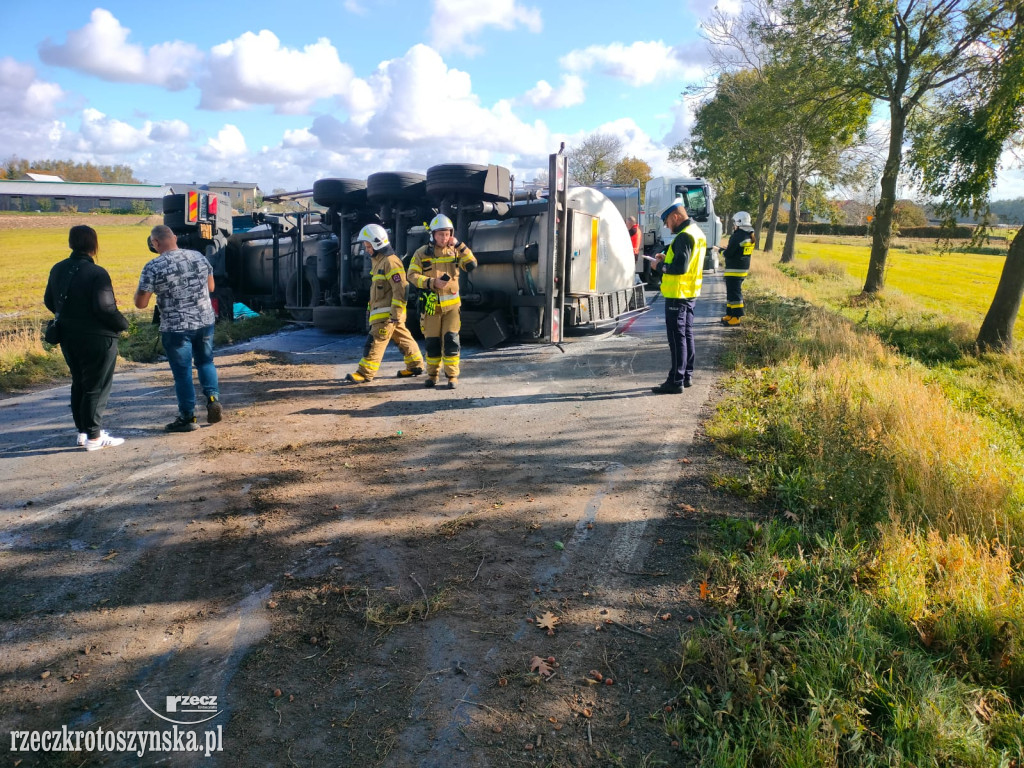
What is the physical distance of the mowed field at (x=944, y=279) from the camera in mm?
19344

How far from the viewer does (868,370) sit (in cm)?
737

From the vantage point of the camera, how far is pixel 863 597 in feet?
10.4

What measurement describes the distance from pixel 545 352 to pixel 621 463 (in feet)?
15.2

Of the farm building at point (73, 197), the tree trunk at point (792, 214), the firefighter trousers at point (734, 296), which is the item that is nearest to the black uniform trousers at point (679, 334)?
the firefighter trousers at point (734, 296)

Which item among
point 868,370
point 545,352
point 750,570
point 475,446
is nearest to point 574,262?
point 545,352

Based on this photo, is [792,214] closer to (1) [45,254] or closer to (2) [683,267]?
(2) [683,267]

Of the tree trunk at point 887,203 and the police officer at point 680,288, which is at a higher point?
the tree trunk at point 887,203

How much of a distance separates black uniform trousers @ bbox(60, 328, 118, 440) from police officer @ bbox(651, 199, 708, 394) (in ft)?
17.6

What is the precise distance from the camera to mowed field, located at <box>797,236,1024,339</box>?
1934cm

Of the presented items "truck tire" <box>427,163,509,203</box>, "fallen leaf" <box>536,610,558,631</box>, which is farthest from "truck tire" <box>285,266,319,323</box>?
"fallen leaf" <box>536,610,558,631</box>

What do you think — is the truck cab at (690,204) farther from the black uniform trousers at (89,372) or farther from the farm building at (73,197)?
the farm building at (73,197)

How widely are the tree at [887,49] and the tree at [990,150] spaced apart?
1.74 meters

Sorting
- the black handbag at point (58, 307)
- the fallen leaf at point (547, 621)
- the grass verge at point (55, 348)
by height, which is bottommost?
the fallen leaf at point (547, 621)

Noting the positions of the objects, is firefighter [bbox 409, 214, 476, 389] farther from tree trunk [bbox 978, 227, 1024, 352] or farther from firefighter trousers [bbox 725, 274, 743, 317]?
tree trunk [bbox 978, 227, 1024, 352]
